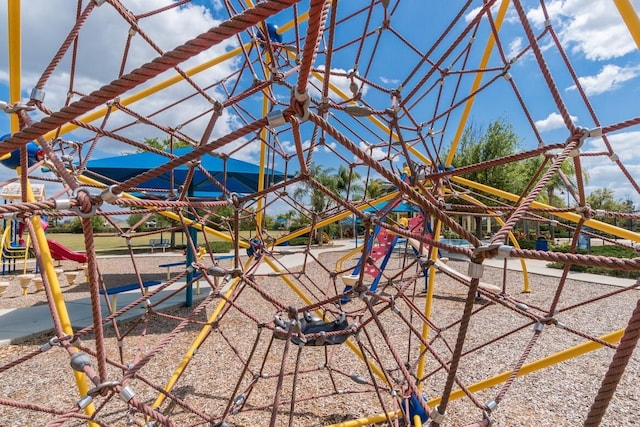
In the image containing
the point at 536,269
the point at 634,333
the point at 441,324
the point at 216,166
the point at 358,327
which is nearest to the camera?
the point at 634,333

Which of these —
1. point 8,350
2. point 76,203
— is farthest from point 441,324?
point 8,350

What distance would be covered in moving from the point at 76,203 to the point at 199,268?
108 centimetres

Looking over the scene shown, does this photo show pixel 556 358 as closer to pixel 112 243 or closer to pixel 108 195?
pixel 108 195

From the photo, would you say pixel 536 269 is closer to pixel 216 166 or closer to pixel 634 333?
pixel 216 166

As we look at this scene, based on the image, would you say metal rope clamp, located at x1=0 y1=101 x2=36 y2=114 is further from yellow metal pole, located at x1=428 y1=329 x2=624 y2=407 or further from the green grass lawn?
the green grass lawn

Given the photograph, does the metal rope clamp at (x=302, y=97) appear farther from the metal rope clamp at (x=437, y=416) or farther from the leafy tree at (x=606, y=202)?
the leafy tree at (x=606, y=202)

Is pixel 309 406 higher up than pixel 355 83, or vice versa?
pixel 355 83

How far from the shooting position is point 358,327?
5.53 feet

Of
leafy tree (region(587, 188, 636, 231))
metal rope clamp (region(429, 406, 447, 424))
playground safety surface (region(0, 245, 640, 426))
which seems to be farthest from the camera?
leafy tree (region(587, 188, 636, 231))

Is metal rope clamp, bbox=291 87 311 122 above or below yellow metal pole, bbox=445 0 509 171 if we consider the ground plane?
below

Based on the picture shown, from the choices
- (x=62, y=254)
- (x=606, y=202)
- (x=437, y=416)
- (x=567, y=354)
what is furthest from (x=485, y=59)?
(x=606, y=202)

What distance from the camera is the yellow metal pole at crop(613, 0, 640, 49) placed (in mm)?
1133

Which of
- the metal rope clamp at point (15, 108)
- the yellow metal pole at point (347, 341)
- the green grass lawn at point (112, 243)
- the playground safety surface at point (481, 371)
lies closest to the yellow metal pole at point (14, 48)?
the metal rope clamp at point (15, 108)

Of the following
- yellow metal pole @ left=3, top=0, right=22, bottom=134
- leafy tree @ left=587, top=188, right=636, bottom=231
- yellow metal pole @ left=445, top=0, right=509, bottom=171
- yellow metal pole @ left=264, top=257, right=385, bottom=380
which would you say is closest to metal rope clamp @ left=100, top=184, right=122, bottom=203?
yellow metal pole @ left=3, top=0, right=22, bottom=134
